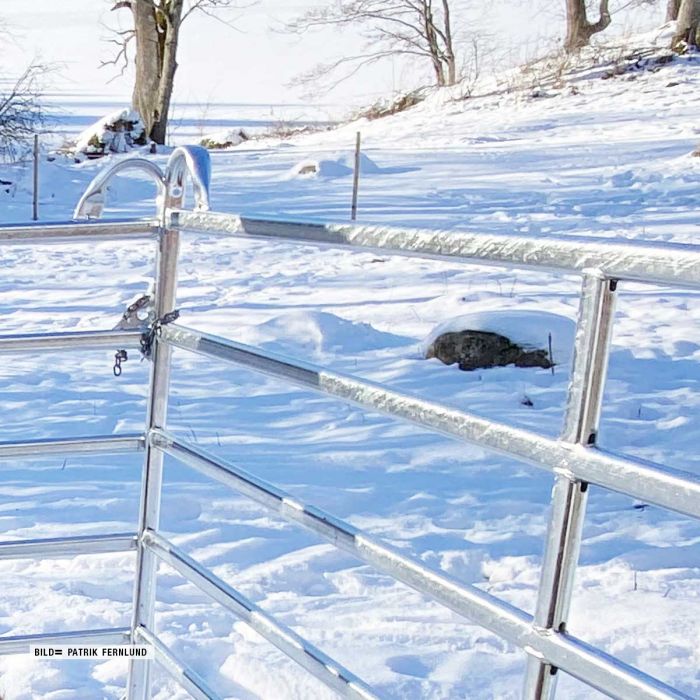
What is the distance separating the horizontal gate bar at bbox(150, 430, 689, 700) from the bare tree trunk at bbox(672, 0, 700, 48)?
2116 centimetres

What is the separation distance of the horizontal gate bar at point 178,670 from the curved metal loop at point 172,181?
941 mm

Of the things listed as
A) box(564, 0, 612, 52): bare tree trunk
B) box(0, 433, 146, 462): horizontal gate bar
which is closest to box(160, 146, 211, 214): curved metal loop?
box(0, 433, 146, 462): horizontal gate bar

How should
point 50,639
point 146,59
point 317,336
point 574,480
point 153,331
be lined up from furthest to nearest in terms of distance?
point 146,59 → point 317,336 → point 50,639 → point 153,331 → point 574,480

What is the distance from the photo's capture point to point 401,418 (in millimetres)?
1469

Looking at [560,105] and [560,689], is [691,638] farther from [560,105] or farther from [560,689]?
[560,105]

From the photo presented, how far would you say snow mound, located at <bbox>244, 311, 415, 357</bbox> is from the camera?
686 cm

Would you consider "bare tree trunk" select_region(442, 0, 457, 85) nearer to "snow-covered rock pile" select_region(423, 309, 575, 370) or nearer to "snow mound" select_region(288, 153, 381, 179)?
"snow mound" select_region(288, 153, 381, 179)

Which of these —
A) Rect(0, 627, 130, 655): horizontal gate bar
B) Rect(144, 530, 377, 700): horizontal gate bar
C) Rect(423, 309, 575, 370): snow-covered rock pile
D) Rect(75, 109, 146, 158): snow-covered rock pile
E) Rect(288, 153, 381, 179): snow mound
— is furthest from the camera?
Rect(75, 109, 146, 158): snow-covered rock pile

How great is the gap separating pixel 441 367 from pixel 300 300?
2338 millimetres

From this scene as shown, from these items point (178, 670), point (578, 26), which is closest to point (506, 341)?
point (178, 670)

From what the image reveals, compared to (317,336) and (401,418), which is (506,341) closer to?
(317,336)

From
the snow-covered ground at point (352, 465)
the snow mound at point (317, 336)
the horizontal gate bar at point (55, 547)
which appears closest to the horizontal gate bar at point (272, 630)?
the horizontal gate bar at point (55, 547)

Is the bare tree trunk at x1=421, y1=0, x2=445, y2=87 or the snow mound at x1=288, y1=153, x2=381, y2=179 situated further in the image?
the bare tree trunk at x1=421, y1=0, x2=445, y2=87

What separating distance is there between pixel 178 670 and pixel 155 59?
73.2ft
